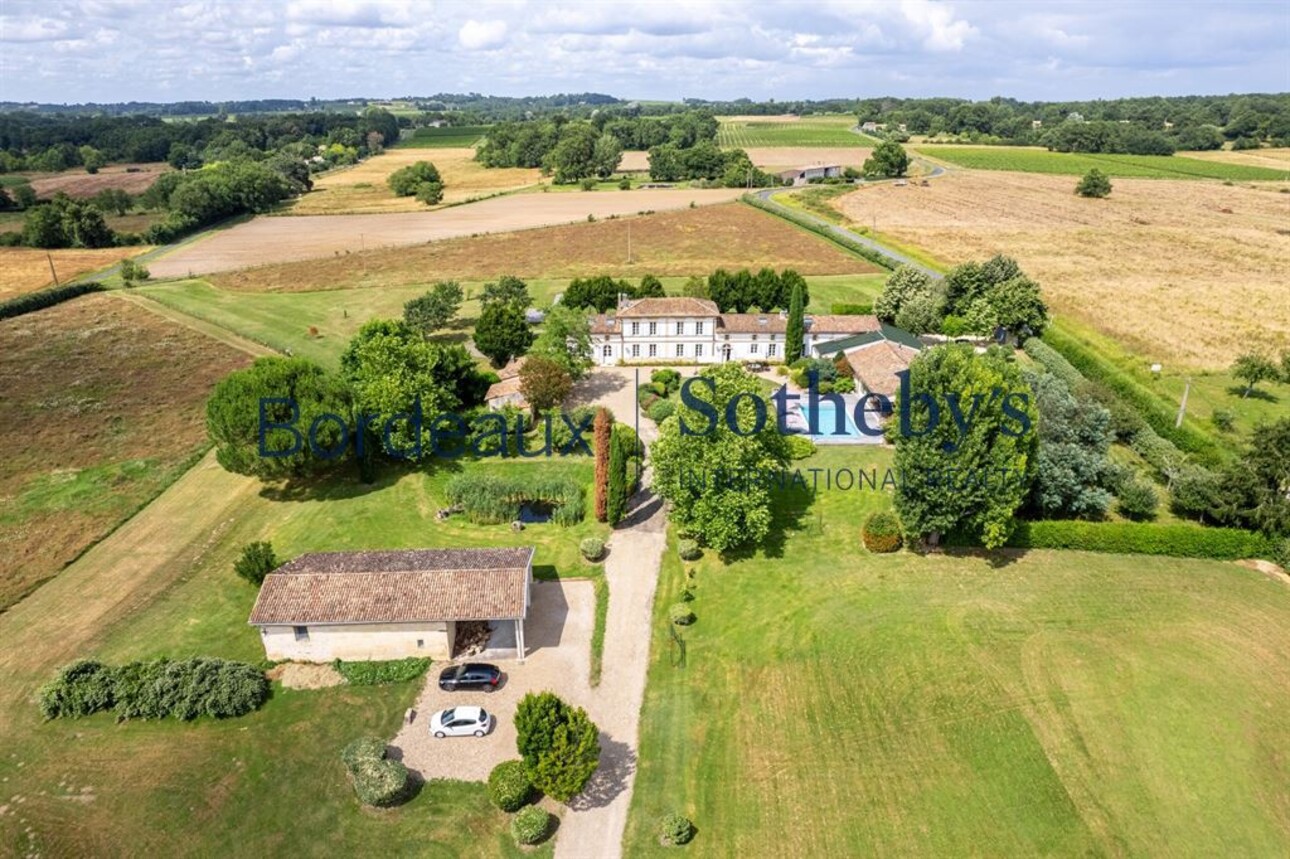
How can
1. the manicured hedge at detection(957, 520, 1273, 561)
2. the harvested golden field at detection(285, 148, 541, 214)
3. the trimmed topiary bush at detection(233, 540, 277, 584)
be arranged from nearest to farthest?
the trimmed topiary bush at detection(233, 540, 277, 584)
the manicured hedge at detection(957, 520, 1273, 561)
the harvested golden field at detection(285, 148, 541, 214)

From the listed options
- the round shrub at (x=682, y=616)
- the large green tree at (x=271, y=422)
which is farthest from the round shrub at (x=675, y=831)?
the large green tree at (x=271, y=422)

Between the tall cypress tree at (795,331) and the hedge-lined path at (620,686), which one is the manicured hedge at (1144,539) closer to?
the hedge-lined path at (620,686)

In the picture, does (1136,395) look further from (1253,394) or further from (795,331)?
(795,331)

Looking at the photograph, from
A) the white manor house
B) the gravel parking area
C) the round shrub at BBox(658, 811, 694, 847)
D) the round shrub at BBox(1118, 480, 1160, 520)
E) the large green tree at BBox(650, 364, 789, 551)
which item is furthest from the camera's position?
the white manor house

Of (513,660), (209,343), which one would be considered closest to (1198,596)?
(513,660)

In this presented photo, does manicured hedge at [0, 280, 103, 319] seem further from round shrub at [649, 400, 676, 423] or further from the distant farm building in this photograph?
the distant farm building

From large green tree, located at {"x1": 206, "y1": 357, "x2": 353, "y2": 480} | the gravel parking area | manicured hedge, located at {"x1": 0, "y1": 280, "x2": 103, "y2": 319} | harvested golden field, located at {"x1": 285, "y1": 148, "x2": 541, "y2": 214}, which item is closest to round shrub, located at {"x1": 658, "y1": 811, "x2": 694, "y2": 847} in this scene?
the gravel parking area
